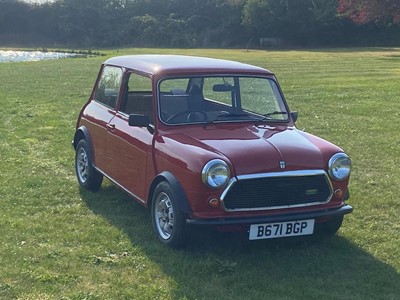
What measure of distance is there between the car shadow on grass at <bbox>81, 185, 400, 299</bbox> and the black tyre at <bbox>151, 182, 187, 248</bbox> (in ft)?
0.31

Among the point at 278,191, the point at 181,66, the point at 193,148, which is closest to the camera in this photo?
the point at 278,191

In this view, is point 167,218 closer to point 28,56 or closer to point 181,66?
point 181,66

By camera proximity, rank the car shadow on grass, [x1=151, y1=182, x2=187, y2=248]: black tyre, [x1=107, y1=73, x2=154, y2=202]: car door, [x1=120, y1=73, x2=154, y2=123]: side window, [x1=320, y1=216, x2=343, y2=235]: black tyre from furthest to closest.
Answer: [x1=120, y1=73, x2=154, y2=123]: side window → [x1=107, y1=73, x2=154, y2=202]: car door → [x1=320, y1=216, x2=343, y2=235]: black tyre → [x1=151, y1=182, x2=187, y2=248]: black tyre → the car shadow on grass

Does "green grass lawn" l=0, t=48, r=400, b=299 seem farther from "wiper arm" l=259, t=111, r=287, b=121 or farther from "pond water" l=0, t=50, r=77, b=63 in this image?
"pond water" l=0, t=50, r=77, b=63

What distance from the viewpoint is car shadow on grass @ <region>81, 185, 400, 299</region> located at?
488 cm

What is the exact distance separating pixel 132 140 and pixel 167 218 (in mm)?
1094

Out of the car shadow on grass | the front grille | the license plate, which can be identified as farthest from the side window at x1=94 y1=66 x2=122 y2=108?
the license plate

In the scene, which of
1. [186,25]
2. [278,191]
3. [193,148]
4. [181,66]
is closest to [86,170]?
[181,66]

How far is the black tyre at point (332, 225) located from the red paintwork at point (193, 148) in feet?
0.84

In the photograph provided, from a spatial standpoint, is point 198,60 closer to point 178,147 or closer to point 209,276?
point 178,147

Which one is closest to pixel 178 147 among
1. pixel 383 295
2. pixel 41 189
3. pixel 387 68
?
pixel 383 295

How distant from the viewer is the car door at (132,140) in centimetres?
627

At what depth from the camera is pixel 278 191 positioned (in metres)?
5.46

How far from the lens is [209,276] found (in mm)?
5156
